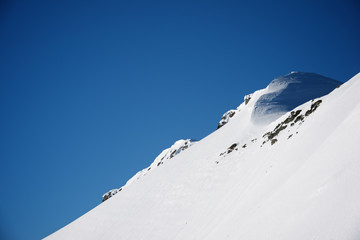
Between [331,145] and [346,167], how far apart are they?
245cm

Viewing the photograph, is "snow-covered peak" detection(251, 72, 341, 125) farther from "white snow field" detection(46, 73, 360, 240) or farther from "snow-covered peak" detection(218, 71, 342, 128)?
"white snow field" detection(46, 73, 360, 240)

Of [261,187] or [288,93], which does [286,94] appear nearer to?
[288,93]

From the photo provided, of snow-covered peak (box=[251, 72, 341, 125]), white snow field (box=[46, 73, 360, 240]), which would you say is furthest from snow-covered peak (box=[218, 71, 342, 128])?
white snow field (box=[46, 73, 360, 240])

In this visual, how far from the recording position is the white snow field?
8.76m

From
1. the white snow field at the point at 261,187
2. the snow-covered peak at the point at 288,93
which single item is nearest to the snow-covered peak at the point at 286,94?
the snow-covered peak at the point at 288,93

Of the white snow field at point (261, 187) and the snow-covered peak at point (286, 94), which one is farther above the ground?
the snow-covered peak at point (286, 94)

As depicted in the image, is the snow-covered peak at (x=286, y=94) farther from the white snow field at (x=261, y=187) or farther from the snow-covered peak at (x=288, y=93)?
the white snow field at (x=261, y=187)

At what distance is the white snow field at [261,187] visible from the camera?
28.7 feet

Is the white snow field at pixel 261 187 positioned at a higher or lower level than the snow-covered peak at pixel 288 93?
lower

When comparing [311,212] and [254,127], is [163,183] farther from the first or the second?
[311,212]

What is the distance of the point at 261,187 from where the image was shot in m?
15.2

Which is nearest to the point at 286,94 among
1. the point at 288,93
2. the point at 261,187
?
the point at 288,93

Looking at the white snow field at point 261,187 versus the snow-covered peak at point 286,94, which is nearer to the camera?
the white snow field at point 261,187

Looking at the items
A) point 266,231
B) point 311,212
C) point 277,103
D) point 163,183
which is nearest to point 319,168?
point 311,212
